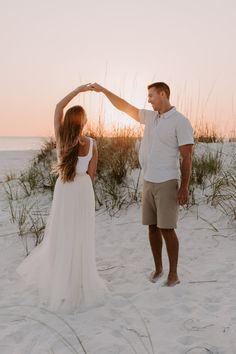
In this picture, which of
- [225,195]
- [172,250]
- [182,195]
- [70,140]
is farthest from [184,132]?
[225,195]

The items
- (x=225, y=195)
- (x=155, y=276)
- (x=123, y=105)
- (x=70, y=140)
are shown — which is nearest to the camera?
(x=70, y=140)

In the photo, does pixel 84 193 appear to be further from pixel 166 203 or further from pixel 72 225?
pixel 166 203

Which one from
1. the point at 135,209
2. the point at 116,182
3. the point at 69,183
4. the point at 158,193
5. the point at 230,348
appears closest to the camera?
the point at 230,348

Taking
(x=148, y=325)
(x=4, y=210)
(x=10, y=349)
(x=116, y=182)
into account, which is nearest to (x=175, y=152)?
(x=148, y=325)

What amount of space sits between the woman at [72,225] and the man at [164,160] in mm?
504

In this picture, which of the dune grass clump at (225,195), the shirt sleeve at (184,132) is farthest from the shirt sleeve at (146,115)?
the dune grass clump at (225,195)

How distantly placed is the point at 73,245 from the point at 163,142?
106 centimetres

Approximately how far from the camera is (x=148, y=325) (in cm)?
304

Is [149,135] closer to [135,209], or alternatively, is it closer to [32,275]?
[32,275]

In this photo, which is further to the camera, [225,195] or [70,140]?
[225,195]

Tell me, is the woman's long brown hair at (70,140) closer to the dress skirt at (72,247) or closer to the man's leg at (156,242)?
the dress skirt at (72,247)

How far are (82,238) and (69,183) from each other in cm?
43

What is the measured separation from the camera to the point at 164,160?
3.51 meters

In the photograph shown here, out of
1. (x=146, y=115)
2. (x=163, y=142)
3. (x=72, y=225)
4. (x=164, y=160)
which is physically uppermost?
(x=146, y=115)
